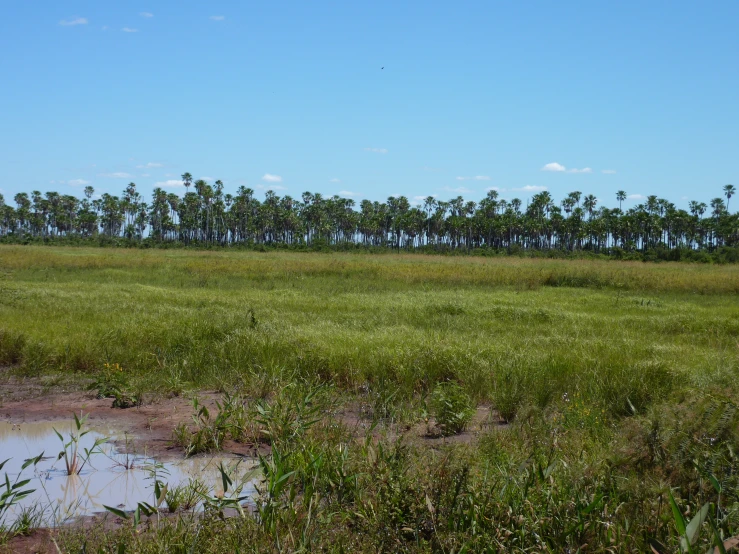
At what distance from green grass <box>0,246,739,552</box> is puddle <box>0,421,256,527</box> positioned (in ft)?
2.21

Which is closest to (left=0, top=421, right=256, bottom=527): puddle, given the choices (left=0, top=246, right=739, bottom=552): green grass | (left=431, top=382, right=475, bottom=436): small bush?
(left=0, top=246, right=739, bottom=552): green grass

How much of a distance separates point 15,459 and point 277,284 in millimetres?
17151

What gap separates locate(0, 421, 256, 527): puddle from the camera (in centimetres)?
439

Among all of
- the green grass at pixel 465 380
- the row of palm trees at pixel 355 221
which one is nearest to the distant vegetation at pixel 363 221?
the row of palm trees at pixel 355 221

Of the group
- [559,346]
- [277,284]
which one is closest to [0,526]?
[559,346]

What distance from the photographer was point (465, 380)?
786 cm

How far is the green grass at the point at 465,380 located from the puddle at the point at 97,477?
672mm

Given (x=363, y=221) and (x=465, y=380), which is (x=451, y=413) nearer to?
(x=465, y=380)

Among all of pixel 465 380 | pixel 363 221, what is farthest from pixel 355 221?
pixel 465 380

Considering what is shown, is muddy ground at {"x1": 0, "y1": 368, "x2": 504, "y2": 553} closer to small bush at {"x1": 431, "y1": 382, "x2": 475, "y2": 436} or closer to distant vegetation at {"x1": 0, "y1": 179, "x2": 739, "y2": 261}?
small bush at {"x1": 431, "y1": 382, "x2": 475, "y2": 436}

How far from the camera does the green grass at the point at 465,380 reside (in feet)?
11.6

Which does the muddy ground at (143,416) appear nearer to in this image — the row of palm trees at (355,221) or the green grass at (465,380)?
the green grass at (465,380)

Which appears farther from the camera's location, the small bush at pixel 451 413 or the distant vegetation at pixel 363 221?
the distant vegetation at pixel 363 221

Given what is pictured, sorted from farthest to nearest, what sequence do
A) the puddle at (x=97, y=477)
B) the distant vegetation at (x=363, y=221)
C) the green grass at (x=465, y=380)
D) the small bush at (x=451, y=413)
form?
the distant vegetation at (x=363, y=221)
the small bush at (x=451, y=413)
the puddle at (x=97, y=477)
the green grass at (x=465, y=380)
